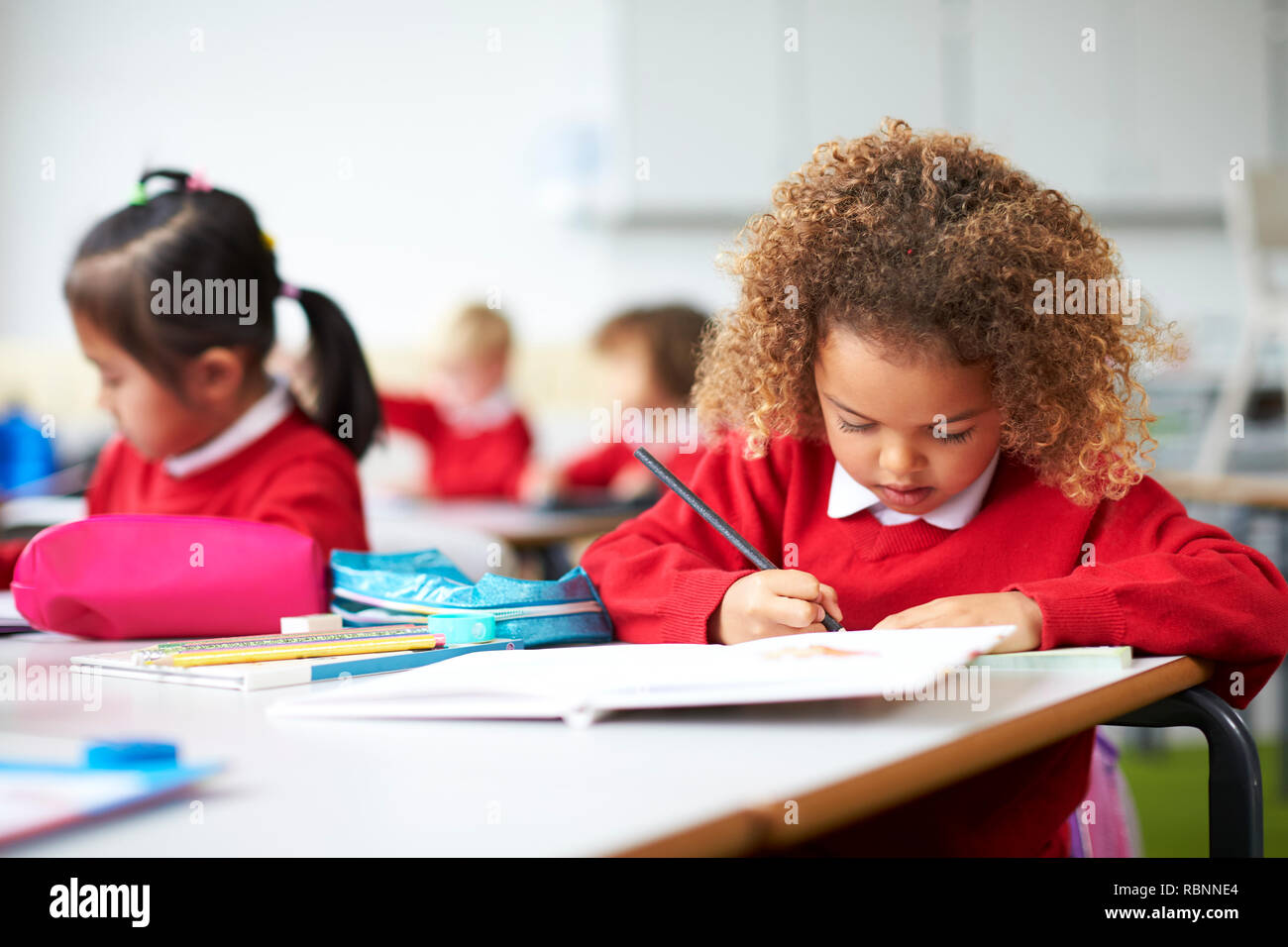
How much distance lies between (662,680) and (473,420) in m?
3.36

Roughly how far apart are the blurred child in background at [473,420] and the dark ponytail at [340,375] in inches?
81.1

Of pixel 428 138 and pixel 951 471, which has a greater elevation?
pixel 428 138

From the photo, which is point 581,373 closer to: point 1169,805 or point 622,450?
point 622,450

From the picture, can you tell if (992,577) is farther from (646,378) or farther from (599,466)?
(599,466)

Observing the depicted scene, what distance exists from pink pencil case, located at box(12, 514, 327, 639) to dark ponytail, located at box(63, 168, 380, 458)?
45 centimetres

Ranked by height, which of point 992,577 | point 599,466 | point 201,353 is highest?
point 201,353

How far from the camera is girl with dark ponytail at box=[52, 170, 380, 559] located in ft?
4.36

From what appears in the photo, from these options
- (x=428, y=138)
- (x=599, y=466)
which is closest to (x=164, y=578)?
(x=599, y=466)

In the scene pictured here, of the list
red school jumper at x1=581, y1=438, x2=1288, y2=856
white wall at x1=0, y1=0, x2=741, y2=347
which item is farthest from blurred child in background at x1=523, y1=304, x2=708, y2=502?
red school jumper at x1=581, y1=438, x2=1288, y2=856

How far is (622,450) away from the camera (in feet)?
11.6

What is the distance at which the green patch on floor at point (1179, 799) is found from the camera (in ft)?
7.55

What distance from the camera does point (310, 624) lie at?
34.4 inches
